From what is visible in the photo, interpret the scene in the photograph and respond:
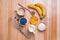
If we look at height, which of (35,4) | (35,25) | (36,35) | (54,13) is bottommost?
(36,35)

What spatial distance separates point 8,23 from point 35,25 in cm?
32

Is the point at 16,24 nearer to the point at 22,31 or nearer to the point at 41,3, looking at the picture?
the point at 22,31

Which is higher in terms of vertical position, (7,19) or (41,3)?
(41,3)

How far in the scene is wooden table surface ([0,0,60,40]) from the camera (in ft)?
5.51

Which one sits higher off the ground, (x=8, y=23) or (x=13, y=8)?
(x=13, y=8)

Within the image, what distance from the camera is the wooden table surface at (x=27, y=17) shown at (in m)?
1.68

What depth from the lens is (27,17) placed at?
170 centimetres

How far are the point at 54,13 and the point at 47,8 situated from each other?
10 centimetres

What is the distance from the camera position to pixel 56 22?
5.74ft

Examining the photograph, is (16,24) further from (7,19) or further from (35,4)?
Answer: (35,4)

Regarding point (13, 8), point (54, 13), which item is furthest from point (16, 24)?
point (54, 13)

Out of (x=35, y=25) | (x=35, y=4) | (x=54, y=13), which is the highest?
(x=35, y=4)

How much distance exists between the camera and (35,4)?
1.72 m

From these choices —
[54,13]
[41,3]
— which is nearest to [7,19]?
[41,3]
